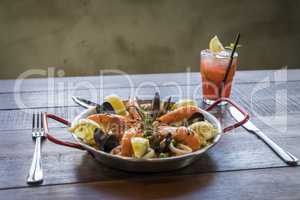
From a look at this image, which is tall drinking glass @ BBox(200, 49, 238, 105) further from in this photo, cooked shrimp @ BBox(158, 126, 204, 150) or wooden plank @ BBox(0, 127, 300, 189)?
cooked shrimp @ BBox(158, 126, 204, 150)

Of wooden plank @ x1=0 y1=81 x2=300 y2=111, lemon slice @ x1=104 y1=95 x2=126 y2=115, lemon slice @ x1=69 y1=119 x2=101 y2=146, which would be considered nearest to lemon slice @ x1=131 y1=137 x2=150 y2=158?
lemon slice @ x1=69 y1=119 x2=101 y2=146

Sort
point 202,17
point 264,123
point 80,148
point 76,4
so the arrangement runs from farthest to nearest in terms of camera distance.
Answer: point 202,17 < point 76,4 < point 264,123 < point 80,148

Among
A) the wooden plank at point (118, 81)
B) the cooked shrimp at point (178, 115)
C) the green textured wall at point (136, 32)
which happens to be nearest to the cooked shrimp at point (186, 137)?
the cooked shrimp at point (178, 115)

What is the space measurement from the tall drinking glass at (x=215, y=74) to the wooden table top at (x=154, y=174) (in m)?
0.06

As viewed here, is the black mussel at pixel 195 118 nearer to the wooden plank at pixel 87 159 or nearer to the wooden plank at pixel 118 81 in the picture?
the wooden plank at pixel 87 159

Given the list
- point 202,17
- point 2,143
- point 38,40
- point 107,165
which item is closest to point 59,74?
Answer: point 38,40

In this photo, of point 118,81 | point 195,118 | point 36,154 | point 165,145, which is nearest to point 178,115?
point 195,118

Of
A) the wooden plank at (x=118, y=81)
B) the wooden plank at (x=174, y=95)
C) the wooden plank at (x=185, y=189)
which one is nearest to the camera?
the wooden plank at (x=185, y=189)

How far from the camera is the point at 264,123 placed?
1103mm

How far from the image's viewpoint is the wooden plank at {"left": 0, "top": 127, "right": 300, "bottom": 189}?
2.71 ft

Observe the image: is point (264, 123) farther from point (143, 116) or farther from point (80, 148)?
point (80, 148)

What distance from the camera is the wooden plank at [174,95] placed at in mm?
1226

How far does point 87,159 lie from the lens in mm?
889

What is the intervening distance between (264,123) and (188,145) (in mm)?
351
